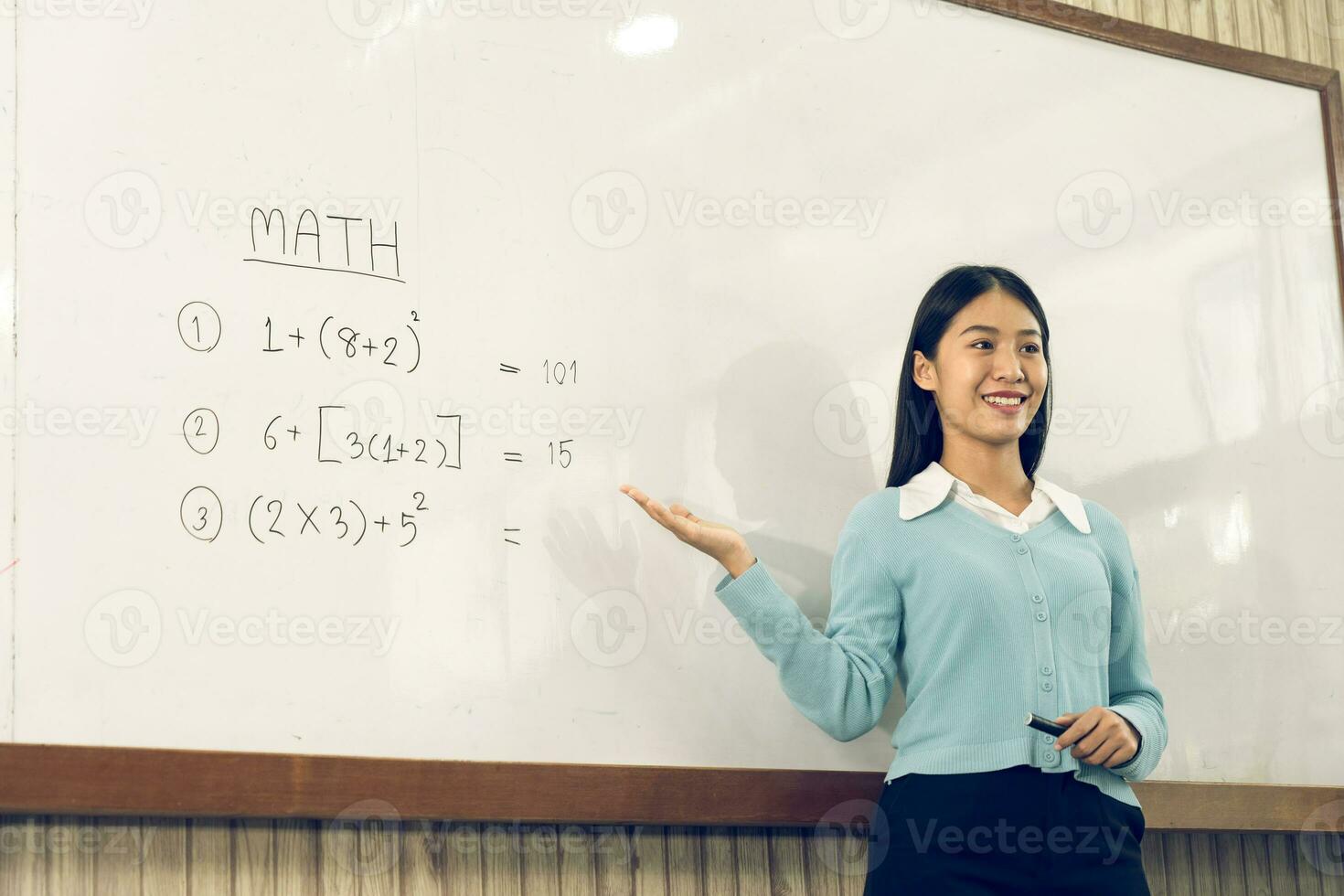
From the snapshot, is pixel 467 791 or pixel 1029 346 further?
pixel 1029 346

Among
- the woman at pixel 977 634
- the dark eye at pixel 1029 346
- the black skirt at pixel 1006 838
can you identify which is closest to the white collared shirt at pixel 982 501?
the woman at pixel 977 634

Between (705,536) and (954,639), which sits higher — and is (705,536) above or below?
above

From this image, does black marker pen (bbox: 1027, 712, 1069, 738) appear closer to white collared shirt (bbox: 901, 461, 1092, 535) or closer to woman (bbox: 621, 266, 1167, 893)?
woman (bbox: 621, 266, 1167, 893)

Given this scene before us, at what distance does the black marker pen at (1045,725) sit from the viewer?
131 cm

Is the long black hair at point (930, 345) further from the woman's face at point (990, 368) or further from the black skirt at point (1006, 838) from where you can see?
the black skirt at point (1006, 838)

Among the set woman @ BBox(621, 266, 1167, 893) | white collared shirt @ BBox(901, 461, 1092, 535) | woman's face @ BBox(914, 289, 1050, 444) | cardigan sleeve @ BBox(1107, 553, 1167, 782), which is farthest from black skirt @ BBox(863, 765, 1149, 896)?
woman's face @ BBox(914, 289, 1050, 444)

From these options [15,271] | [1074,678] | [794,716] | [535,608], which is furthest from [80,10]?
[1074,678]

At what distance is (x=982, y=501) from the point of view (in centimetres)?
145

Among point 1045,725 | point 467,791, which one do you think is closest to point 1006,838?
point 1045,725

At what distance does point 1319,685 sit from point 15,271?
5.51 feet

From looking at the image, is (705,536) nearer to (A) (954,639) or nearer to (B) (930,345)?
(A) (954,639)

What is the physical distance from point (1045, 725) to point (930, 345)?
0.45 meters

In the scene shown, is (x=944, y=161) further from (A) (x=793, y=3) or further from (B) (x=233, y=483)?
(B) (x=233, y=483)

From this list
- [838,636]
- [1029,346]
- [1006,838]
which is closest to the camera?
[1006,838]
